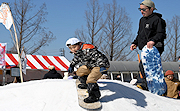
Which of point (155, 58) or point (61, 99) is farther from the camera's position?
point (155, 58)

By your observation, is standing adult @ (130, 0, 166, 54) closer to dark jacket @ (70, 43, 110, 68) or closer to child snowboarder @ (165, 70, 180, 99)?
child snowboarder @ (165, 70, 180, 99)

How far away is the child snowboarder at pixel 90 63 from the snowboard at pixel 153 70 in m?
1.13

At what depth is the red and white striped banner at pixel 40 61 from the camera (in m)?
10.5

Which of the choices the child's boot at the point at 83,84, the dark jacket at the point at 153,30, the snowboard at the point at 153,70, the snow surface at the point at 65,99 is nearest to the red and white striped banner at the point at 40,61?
the snow surface at the point at 65,99

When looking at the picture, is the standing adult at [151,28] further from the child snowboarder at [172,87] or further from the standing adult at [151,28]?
the child snowboarder at [172,87]

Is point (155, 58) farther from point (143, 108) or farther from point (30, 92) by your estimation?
point (30, 92)

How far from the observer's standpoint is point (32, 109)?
8.58ft

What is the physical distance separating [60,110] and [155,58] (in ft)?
6.72

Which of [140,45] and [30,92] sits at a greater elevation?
[140,45]

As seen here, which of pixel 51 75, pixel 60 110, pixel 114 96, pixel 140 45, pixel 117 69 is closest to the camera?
pixel 60 110

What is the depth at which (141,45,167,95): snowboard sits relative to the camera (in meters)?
3.66

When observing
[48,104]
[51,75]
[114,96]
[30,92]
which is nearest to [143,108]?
[114,96]

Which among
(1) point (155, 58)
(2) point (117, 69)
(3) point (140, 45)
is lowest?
(2) point (117, 69)

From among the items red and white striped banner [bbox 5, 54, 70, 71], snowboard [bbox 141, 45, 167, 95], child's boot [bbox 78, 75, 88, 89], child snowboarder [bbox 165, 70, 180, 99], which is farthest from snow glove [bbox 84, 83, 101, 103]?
red and white striped banner [bbox 5, 54, 70, 71]
